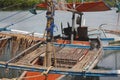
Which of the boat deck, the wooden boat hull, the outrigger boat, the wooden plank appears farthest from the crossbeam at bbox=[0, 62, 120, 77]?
the wooden boat hull

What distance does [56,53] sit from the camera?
1482cm

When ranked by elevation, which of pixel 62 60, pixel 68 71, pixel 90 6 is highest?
pixel 90 6

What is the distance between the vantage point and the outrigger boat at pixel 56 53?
1138 centimetres

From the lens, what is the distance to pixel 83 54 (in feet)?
48.0

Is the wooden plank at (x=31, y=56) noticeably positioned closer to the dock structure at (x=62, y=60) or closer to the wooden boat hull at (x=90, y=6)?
the dock structure at (x=62, y=60)

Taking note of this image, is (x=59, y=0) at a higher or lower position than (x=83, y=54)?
higher

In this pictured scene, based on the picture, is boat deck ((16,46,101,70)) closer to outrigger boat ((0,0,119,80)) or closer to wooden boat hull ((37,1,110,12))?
outrigger boat ((0,0,119,80))

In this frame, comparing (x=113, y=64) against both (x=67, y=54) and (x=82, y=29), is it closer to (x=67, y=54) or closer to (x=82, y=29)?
(x=82, y=29)

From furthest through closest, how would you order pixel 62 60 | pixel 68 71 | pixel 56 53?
1. pixel 56 53
2. pixel 62 60
3. pixel 68 71

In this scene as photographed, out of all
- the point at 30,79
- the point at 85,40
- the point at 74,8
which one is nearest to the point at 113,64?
the point at 85,40

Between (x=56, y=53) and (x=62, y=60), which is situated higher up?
(x=56, y=53)

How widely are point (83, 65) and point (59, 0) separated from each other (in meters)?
3.21

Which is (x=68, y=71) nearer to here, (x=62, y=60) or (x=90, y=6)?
(x=62, y=60)

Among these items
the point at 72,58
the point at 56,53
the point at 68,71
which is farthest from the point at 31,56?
the point at 68,71
